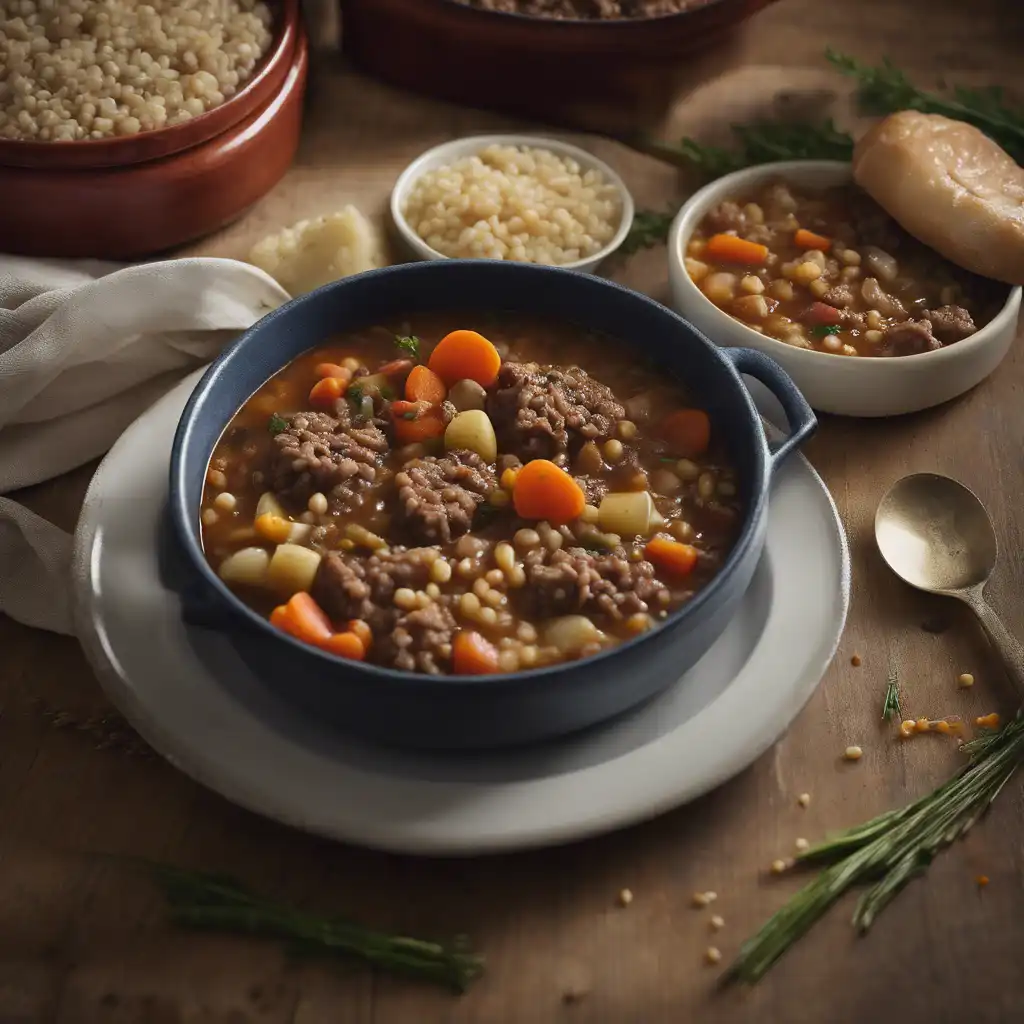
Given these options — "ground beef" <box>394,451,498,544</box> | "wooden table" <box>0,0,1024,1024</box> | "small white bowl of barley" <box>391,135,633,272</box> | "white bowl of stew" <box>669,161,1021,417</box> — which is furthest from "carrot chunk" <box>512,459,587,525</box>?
"small white bowl of barley" <box>391,135,633,272</box>

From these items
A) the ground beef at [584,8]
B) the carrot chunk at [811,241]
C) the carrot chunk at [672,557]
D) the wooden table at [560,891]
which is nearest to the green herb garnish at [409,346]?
the carrot chunk at [672,557]

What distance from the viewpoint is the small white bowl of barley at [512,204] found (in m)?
4.65

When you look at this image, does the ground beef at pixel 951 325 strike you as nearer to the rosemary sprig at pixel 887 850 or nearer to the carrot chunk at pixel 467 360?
the rosemary sprig at pixel 887 850

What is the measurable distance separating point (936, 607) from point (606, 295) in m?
1.30

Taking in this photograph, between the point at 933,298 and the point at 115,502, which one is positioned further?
the point at 933,298

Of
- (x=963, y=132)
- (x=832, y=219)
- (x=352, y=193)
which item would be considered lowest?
(x=352, y=193)

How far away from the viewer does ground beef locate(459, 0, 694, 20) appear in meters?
5.25

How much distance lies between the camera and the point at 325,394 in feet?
12.0

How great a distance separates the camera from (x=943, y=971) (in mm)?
2965

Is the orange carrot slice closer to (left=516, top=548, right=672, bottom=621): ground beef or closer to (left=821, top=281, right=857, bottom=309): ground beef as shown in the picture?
(left=516, top=548, right=672, bottom=621): ground beef

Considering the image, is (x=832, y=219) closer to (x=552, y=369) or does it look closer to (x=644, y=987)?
(x=552, y=369)

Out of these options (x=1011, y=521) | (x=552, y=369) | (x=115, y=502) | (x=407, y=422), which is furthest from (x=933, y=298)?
(x=115, y=502)

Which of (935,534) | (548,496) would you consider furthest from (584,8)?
(548,496)

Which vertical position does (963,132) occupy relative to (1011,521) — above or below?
above
